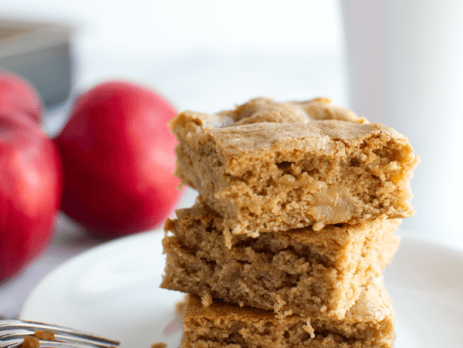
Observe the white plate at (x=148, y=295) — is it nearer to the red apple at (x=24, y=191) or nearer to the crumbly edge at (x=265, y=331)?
the crumbly edge at (x=265, y=331)

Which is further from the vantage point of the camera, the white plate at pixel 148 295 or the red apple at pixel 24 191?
the red apple at pixel 24 191

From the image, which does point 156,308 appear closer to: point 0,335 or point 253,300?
point 253,300

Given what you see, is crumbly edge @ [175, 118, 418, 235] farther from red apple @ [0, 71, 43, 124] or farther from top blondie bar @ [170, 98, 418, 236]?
red apple @ [0, 71, 43, 124]

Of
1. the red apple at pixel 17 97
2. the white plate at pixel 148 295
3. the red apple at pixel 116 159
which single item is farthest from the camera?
the red apple at pixel 17 97

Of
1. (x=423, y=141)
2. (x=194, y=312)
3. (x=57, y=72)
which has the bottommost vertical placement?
(x=194, y=312)

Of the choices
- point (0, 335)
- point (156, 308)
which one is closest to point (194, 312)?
point (156, 308)

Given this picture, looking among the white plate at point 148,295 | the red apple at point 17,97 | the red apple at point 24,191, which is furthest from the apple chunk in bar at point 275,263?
the red apple at point 17,97
